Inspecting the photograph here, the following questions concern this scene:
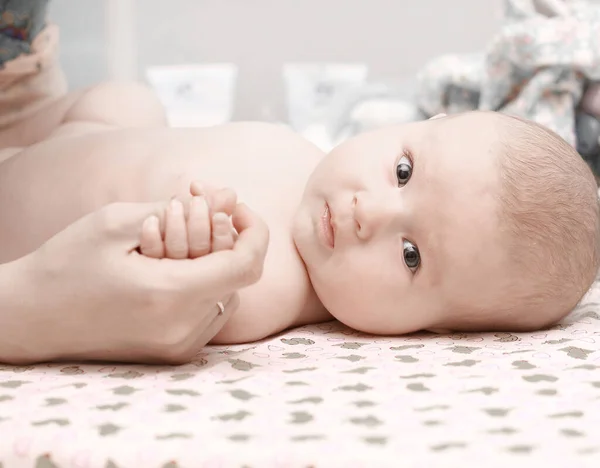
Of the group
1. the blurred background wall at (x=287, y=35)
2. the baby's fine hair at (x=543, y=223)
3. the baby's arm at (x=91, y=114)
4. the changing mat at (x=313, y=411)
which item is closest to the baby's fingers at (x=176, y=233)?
the changing mat at (x=313, y=411)

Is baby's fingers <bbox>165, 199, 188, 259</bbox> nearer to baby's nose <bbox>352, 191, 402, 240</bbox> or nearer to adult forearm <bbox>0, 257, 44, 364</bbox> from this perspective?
adult forearm <bbox>0, 257, 44, 364</bbox>

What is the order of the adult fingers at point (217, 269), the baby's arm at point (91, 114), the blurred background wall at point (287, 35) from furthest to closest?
1. the blurred background wall at point (287, 35)
2. the baby's arm at point (91, 114)
3. the adult fingers at point (217, 269)

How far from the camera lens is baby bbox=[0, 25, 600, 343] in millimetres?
1017

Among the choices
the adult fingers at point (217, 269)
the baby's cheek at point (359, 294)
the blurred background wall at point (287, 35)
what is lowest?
the baby's cheek at point (359, 294)

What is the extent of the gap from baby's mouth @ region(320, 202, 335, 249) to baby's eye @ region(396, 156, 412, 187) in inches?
4.0

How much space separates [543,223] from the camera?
3.30 ft

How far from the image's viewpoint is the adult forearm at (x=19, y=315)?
0.85 m

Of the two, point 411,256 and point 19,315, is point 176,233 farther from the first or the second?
point 411,256

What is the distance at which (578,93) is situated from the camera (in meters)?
1.95

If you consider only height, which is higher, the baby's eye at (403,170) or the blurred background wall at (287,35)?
the blurred background wall at (287,35)

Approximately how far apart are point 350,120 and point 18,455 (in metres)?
1.82

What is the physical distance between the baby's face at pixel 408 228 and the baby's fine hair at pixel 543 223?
20 mm

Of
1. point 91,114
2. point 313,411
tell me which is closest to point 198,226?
point 313,411

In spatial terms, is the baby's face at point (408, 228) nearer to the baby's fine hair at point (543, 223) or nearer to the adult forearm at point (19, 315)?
the baby's fine hair at point (543, 223)
